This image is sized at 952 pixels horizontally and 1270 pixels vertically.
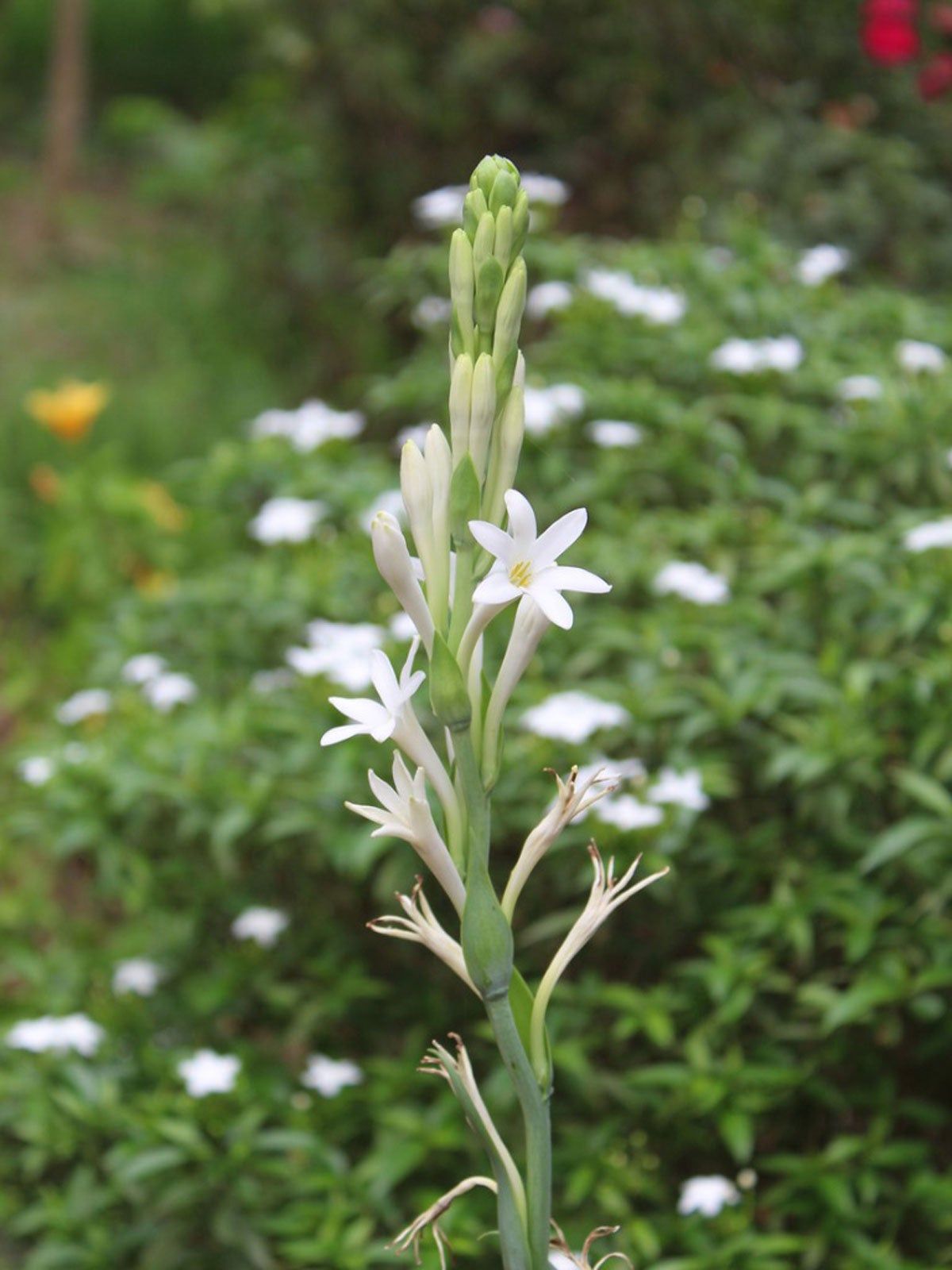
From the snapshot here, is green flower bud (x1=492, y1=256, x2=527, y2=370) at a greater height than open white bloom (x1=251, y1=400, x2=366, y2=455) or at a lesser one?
lesser

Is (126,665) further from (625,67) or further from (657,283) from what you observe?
(625,67)

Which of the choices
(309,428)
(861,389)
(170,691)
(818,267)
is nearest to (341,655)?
(170,691)

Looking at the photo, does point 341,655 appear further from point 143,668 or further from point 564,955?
point 564,955

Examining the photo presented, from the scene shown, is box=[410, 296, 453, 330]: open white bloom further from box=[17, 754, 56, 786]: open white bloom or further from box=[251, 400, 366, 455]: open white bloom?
box=[17, 754, 56, 786]: open white bloom

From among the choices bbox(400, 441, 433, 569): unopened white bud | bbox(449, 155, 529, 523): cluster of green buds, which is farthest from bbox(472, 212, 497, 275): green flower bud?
bbox(400, 441, 433, 569): unopened white bud

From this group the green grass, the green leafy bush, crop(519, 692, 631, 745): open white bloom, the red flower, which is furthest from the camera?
the green grass

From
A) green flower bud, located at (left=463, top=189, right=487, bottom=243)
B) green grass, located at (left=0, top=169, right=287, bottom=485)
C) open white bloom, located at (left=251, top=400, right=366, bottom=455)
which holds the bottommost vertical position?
green flower bud, located at (left=463, top=189, right=487, bottom=243)

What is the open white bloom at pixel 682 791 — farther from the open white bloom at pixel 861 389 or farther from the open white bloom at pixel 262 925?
the open white bloom at pixel 861 389

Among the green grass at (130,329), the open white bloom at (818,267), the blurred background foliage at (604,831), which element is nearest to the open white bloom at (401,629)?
the blurred background foliage at (604,831)
